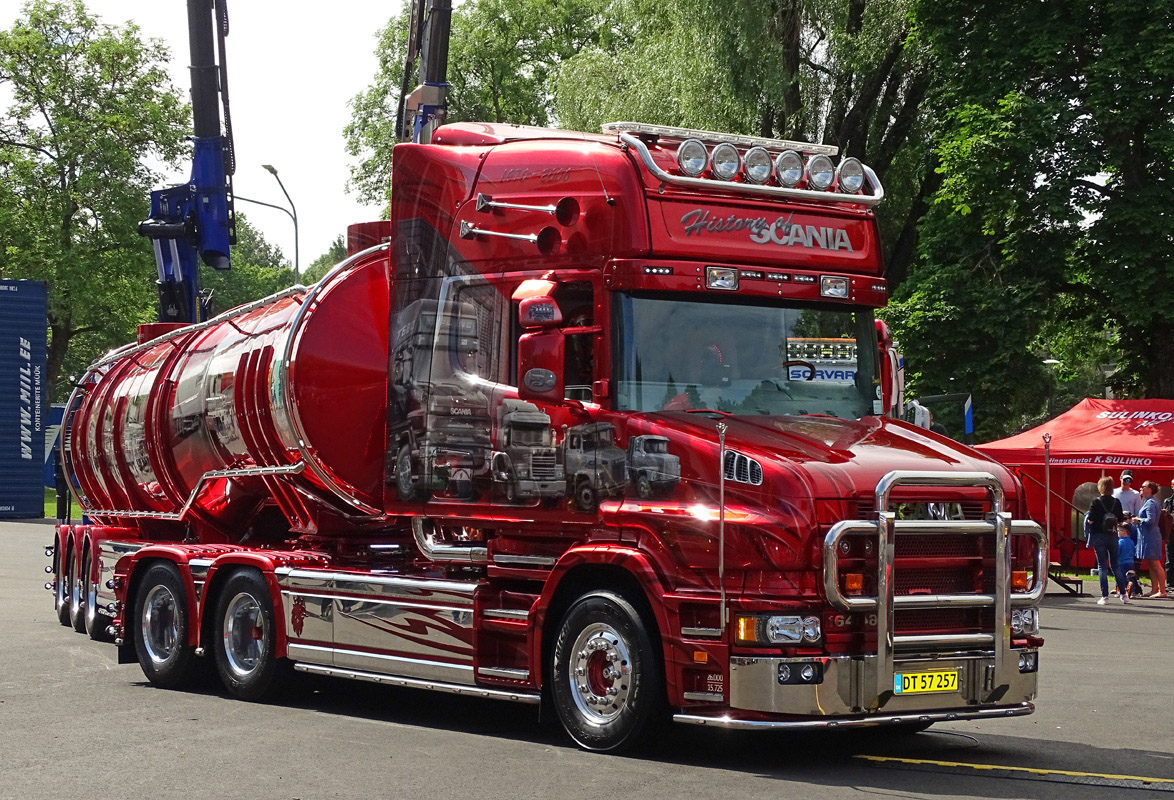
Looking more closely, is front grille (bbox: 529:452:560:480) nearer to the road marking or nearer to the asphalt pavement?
the asphalt pavement

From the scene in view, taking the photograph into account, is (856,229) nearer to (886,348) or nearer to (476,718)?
(886,348)

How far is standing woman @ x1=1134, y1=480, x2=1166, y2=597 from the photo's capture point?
930 inches

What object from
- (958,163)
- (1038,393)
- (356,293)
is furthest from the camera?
(1038,393)

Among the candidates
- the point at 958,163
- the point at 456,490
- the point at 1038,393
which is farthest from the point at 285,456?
the point at 1038,393

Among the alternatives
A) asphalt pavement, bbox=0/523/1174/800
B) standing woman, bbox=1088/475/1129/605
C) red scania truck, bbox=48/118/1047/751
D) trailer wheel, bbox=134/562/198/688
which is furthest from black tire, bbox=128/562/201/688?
standing woman, bbox=1088/475/1129/605

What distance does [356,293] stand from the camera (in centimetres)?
1218

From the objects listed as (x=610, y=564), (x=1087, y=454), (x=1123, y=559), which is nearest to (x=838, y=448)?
(x=610, y=564)

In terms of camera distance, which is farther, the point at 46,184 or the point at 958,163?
the point at 46,184

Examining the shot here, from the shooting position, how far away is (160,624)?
13.8 meters

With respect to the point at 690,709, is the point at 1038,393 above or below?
above

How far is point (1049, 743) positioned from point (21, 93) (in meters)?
57.3

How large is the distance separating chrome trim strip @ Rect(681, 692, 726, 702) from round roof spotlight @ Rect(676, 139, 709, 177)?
3.18 m

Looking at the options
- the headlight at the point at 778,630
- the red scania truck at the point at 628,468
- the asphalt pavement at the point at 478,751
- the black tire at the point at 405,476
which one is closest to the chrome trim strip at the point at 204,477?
the red scania truck at the point at 628,468

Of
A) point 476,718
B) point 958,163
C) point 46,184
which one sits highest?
point 46,184
